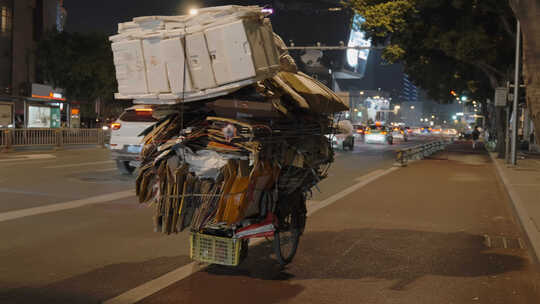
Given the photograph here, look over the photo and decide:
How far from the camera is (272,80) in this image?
5922 millimetres

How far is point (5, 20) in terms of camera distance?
4438 centimetres

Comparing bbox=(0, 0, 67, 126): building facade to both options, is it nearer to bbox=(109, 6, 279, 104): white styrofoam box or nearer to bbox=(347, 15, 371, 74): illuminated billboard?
bbox=(109, 6, 279, 104): white styrofoam box

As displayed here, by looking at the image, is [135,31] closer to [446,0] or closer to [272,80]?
[272,80]

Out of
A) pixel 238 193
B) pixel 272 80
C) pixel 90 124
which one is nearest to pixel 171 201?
pixel 238 193

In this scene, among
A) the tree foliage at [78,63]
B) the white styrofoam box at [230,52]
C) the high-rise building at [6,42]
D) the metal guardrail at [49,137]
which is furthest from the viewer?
the tree foliage at [78,63]

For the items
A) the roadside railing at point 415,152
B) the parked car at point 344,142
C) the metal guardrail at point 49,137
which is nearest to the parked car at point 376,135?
the roadside railing at point 415,152

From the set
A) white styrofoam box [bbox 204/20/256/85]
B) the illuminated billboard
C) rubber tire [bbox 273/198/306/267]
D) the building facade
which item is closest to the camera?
white styrofoam box [bbox 204/20/256/85]

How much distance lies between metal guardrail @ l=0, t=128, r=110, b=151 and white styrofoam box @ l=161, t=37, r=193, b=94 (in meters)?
21.5

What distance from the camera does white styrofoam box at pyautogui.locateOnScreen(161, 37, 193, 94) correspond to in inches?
219

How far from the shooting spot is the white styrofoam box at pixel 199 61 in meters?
5.48

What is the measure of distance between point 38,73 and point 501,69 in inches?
1448

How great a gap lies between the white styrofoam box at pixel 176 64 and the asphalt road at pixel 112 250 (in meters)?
2.09

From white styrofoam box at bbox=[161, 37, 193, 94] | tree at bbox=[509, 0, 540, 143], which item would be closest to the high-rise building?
white styrofoam box at bbox=[161, 37, 193, 94]

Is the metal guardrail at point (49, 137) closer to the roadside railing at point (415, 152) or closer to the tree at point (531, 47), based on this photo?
the roadside railing at point (415, 152)
